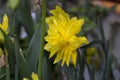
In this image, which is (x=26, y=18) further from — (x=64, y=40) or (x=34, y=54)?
(x=64, y=40)

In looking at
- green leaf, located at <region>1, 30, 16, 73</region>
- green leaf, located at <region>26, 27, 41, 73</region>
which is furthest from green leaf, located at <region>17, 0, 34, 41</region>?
green leaf, located at <region>1, 30, 16, 73</region>

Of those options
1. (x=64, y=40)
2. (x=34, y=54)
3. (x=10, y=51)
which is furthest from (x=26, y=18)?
(x=64, y=40)

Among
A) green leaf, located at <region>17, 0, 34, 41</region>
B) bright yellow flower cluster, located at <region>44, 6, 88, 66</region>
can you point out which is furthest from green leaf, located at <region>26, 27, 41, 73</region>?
green leaf, located at <region>17, 0, 34, 41</region>

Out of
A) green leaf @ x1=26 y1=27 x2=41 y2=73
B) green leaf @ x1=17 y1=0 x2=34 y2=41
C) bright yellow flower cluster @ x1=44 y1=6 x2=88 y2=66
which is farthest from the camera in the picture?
green leaf @ x1=17 y1=0 x2=34 y2=41

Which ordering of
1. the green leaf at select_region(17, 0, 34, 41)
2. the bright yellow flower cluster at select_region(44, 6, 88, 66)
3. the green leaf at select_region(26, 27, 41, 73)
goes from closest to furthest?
the bright yellow flower cluster at select_region(44, 6, 88, 66)
the green leaf at select_region(26, 27, 41, 73)
the green leaf at select_region(17, 0, 34, 41)

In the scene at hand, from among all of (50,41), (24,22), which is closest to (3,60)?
(50,41)

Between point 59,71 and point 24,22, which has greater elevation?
point 24,22

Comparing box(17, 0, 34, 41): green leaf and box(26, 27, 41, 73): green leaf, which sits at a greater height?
box(17, 0, 34, 41): green leaf

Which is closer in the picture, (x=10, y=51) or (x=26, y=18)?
(x=10, y=51)

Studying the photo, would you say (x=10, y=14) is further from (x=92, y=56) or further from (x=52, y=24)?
(x=52, y=24)

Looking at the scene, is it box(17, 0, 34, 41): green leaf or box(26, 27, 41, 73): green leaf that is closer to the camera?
box(26, 27, 41, 73): green leaf

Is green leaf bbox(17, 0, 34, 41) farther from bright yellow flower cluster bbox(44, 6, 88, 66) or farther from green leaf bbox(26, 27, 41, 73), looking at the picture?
bright yellow flower cluster bbox(44, 6, 88, 66)
